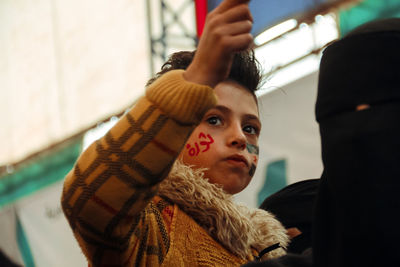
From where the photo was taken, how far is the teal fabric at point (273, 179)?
259cm

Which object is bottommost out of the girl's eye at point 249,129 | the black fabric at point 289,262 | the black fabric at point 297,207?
the black fabric at point 297,207

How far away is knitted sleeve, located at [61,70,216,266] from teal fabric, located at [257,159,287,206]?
170 cm

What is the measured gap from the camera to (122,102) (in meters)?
6.29

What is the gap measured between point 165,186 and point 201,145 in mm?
166

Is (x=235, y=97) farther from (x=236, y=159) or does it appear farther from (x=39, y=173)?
(x=39, y=173)

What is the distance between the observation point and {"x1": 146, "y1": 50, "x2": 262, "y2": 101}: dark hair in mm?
1659

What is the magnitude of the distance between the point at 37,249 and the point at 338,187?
10.2 feet

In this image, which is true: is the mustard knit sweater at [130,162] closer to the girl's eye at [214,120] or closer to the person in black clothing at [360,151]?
the person in black clothing at [360,151]

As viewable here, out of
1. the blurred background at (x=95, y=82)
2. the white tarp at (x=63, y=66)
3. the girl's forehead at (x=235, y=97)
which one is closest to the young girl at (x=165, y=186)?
the girl's forehead at (x=235, y=97)

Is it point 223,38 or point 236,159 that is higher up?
point 223,38

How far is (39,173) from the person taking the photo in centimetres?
459

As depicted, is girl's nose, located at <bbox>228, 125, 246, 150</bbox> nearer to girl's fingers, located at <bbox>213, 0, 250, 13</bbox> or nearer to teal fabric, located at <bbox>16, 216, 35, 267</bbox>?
girl's fingers, located at <bbox>213, 0, 250, 13</bbox>

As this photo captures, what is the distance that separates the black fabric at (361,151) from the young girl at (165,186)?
159 mm

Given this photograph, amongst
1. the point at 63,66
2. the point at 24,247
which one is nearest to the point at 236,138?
the point at 24,247
